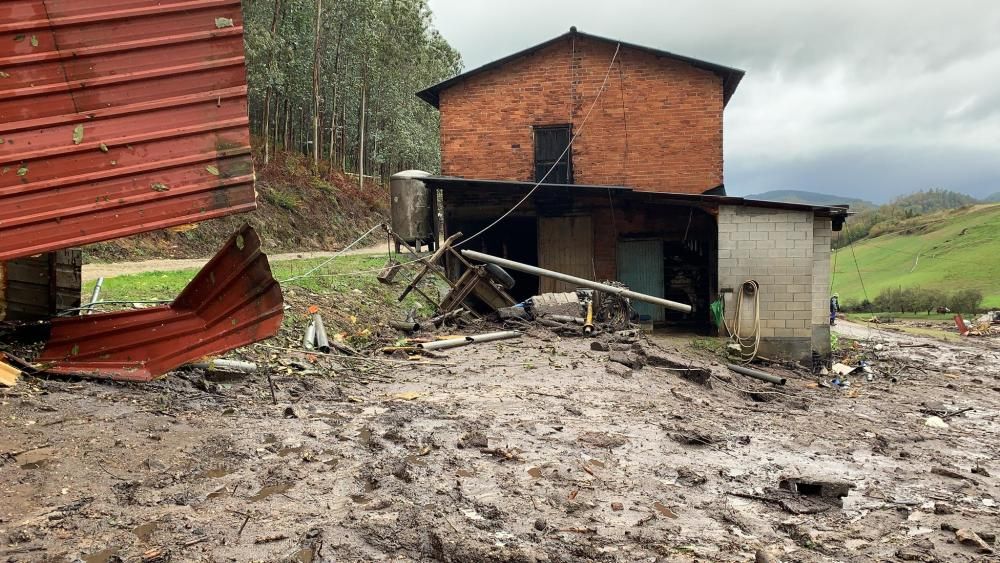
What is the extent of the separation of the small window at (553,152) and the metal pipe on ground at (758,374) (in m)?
7.74

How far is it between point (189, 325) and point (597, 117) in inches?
514

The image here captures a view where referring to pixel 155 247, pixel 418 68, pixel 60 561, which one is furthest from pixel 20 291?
pixel 418 68

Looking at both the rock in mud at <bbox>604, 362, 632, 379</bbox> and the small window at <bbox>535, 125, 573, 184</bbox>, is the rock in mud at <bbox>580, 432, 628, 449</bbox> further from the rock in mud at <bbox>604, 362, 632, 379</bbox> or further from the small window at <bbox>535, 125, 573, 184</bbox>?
the small window at <bbox>535, 125, 573, 184</bbox>

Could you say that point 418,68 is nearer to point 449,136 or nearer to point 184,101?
point 449,136

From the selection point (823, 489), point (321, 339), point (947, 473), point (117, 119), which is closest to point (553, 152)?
point (321, 339)

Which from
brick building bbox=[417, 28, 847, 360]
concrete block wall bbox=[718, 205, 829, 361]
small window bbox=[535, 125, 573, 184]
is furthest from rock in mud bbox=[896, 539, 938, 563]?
small window bbox=[535, 125, 573, 184]

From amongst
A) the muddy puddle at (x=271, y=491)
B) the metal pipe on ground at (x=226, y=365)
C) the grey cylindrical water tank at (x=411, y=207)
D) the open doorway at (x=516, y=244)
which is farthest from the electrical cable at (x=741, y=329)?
the muddy puddle at (x=271, y=491)

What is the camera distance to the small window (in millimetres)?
16891

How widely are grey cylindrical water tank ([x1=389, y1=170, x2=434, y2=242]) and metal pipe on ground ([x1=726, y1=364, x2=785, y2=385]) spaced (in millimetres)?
8738

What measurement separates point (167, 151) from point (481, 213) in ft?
36.9

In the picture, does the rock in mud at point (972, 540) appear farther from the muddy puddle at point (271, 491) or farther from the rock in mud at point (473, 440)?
the muddy puddle at point (271, 491)

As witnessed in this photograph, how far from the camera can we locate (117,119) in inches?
203

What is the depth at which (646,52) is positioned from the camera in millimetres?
16281

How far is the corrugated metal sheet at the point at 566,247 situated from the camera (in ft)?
52.9
